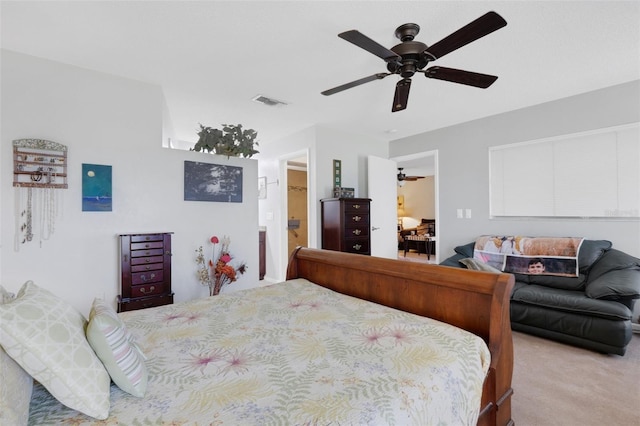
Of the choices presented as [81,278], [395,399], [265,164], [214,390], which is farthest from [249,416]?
[265,164]

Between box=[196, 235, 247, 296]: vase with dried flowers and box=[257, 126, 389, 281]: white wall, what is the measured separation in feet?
4.96

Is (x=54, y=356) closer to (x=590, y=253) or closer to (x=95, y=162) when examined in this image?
(x=95, y=162)

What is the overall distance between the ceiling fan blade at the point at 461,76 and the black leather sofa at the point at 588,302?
201cm

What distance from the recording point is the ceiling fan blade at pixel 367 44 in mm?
1642

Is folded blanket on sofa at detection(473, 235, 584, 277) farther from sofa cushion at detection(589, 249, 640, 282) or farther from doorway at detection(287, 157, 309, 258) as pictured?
doorway at detection(287, 157, 309, 258)

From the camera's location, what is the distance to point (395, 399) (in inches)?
36.1

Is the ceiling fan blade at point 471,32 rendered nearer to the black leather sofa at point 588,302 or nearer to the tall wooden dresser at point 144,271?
the black leather sofa at point 588,302

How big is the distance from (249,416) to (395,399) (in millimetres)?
438

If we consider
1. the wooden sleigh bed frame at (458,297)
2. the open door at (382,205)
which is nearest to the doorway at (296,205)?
the open door at (382,205)

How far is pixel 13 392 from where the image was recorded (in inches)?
28.9

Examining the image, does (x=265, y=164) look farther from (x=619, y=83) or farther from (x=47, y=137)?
(x=619, y=83)

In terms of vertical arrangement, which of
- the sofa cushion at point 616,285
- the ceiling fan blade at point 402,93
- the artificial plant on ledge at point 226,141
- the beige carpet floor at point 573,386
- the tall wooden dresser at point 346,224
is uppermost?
the ceiling fan blade at point 402,93

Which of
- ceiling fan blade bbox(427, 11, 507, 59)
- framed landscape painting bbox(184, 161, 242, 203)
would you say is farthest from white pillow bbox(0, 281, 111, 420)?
framed landscape painting bbox(184, 161, 242, 203)

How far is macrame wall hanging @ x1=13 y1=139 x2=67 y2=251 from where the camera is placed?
7.73 ft
